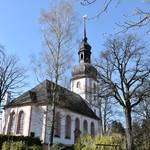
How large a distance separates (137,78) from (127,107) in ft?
8.90

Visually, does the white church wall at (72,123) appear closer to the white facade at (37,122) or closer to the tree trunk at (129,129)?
the white facade at (37,122)

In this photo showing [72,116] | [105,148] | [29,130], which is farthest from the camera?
[72,116]

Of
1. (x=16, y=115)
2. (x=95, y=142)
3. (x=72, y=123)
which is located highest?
(x=16, y=115)

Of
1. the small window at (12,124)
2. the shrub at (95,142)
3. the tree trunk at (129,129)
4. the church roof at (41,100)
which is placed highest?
the church roof at (41,100)

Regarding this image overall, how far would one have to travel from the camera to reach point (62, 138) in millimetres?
37062

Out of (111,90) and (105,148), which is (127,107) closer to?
(111,90)

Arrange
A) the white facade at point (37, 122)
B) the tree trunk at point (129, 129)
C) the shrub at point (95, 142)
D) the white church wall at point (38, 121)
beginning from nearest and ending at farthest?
the shrub at point (95, 142) < the tree trunk at point (129, 129) < the white facade at point (37, 122) < the white church wall at point (38, 121)

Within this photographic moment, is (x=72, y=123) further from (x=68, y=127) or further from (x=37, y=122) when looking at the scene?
(x=37, y=122)

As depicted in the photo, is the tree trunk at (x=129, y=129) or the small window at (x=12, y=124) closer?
the tree trunk at (x=129, y=129)

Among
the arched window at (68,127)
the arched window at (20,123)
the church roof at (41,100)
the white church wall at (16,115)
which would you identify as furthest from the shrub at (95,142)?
the arched window at (68,127)

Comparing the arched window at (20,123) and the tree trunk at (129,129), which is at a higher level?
the arched window at (20,123)

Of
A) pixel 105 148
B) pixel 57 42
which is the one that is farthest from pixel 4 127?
pixel 105 148

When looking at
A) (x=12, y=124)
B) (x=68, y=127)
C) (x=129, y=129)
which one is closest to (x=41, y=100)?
(x=12, y=124)

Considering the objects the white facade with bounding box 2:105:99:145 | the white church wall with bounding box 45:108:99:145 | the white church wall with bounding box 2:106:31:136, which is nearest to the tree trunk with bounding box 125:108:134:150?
the white facade with bounding box 2:105:99:145
